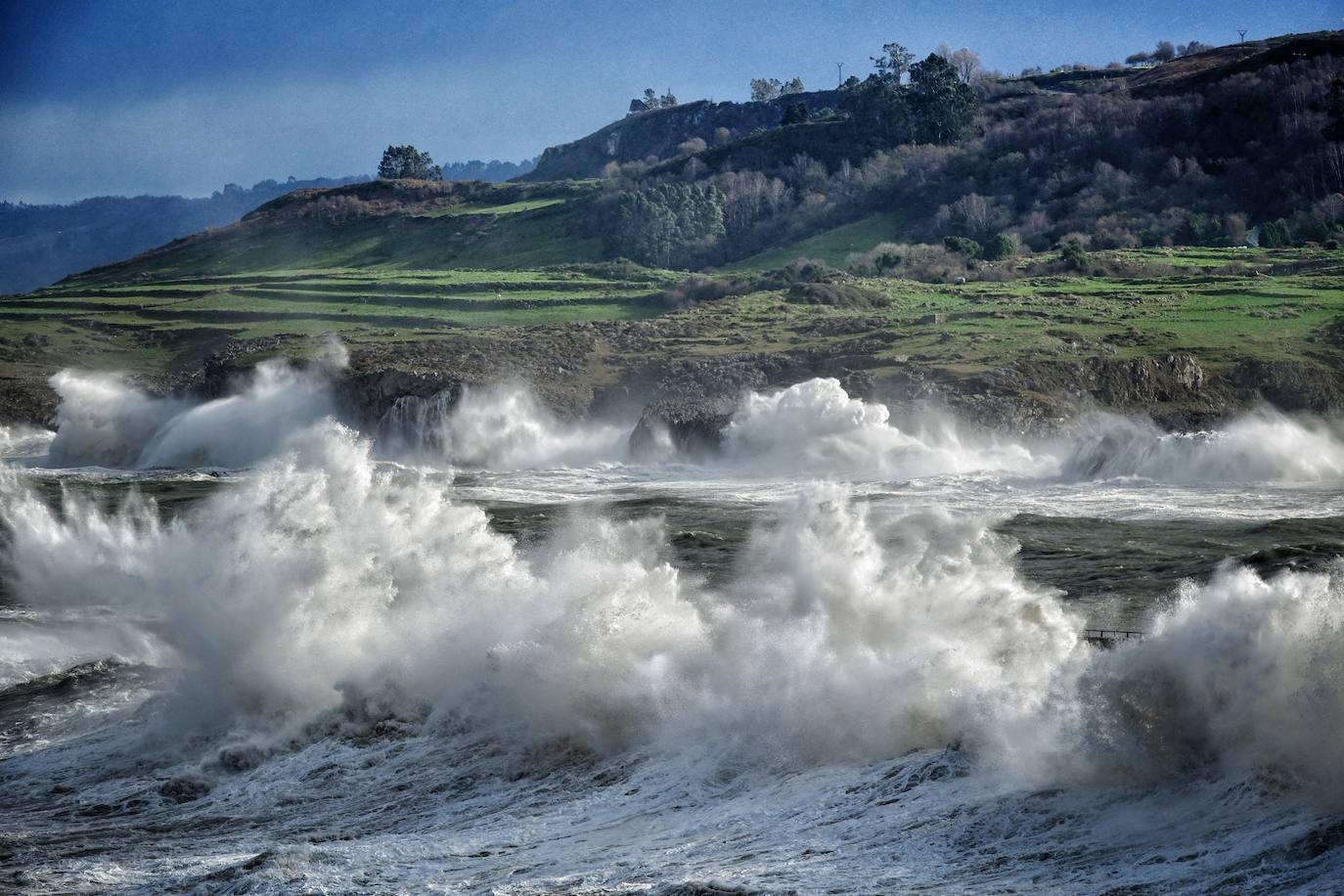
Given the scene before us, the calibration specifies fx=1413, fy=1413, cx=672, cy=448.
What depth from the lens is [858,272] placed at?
251ft

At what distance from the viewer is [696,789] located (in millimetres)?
14156

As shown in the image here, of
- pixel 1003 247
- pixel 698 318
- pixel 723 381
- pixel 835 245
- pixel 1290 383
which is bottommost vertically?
pixel 1290 383

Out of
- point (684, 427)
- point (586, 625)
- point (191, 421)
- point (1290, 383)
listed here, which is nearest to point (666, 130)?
point (191, 421)

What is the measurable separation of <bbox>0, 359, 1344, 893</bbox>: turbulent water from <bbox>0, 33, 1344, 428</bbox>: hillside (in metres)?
17.7

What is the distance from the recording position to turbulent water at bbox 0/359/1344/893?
11.8m

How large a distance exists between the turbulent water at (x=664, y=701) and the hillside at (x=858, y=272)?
697 inches

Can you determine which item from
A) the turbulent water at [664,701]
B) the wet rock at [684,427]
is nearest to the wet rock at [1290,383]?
the turbulent water at [664,701]

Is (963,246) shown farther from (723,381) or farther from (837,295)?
(723,381)

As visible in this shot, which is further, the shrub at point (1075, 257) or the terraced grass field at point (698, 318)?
the shrub at point (1075, 257)

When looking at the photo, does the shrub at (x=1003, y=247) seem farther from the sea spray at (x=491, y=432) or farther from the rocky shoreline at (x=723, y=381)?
the sea spray at (x=491, y=432)

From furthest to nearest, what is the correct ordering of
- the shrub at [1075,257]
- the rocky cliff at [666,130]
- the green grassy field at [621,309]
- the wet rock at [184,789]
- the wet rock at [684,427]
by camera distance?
the rocky cliff at [666,130] < the shrub at [1075,257] < the green grassy field at [621,309] < the wet rock at [684,427] < the wet rock at [184,789]

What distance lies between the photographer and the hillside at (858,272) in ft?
161

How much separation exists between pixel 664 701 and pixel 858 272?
205 feet

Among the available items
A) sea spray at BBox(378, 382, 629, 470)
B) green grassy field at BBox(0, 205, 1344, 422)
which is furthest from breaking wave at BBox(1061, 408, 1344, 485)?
sea spray at BBox(378, 382, 629, 470)
